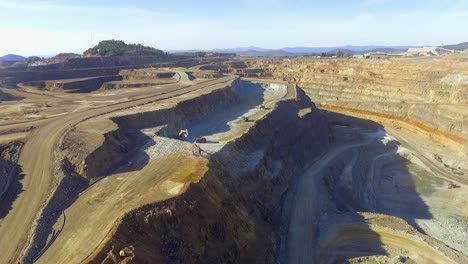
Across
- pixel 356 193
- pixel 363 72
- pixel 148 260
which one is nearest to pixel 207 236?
pixel 148 260

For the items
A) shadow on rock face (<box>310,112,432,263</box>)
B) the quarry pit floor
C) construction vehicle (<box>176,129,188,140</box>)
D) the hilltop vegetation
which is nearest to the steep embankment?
construction vehicle (<box>176,129,188,140</box>)

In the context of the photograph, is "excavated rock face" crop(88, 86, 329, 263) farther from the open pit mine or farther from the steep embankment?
the steep embankment

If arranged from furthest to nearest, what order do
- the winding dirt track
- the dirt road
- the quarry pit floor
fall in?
the dirt road < the winding dirt track < the quarry pit floor

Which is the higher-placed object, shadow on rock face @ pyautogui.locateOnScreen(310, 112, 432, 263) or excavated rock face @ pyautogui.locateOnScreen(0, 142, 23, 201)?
excavated rock face @ pyautogui.locateOnScreen(0, 142, 23, 201)

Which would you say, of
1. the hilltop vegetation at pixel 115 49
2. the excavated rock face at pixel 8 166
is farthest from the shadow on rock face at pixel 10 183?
the hilltop vegetation at pixel 115 49

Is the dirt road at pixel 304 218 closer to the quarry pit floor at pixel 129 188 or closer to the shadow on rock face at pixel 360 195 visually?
the shadow on rock face at pixel 360 195

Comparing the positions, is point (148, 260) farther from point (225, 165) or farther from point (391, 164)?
point (391, 164)

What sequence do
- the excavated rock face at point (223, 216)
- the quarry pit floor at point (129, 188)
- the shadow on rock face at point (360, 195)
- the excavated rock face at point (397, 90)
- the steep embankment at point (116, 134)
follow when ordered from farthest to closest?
the excavated rock face at point (397, 90) → the shadow on rock face at point (360, 195) → the steep embankment at point (116, 134) → the excavated rock face at point (223, 216) → the quarry pit floor at point (129, 188)
